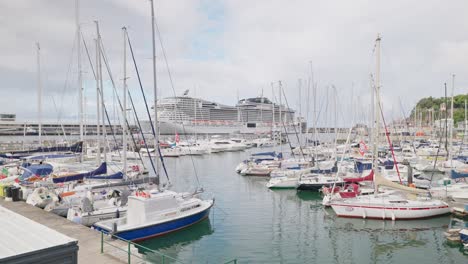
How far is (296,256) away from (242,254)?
2077 millimetres

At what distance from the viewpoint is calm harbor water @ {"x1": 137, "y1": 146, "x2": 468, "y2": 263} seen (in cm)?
1241

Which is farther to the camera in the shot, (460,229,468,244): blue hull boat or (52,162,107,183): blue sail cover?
(52,162,107,183): blue sail cover

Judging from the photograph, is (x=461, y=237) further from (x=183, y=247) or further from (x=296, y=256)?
(x=183, y=247)

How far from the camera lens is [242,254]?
12.5m

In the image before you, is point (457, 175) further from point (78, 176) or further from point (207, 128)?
point (207, 128)

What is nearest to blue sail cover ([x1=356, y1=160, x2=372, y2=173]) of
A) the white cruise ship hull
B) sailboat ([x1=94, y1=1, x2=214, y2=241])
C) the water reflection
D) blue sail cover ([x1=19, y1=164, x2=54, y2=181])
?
the water reflection

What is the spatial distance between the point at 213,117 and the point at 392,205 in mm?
92060

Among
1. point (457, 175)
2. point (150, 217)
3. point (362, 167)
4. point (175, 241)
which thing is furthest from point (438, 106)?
point (150, 217)

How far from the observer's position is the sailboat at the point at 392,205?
54.4ft

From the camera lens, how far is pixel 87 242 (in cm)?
961

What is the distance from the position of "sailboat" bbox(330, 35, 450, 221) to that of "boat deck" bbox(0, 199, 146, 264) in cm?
1189

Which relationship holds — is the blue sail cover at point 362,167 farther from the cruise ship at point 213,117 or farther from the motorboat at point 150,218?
the cruise ship at point 213,117

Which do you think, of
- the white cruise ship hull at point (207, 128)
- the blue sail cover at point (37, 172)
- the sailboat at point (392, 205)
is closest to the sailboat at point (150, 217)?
the sailboat at point (392, 205)

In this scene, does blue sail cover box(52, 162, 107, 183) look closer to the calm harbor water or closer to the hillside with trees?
the calm harbor water
